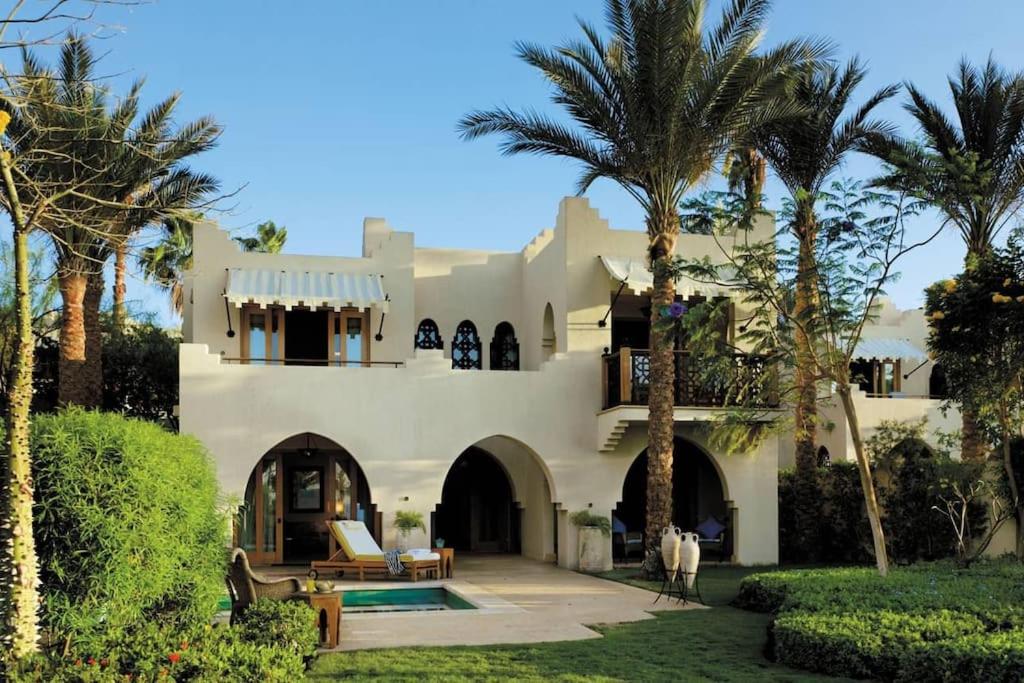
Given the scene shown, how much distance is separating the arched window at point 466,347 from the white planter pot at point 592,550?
6.81m

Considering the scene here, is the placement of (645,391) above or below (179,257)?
below

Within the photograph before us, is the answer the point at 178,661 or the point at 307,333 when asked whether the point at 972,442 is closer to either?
the point at 307,333

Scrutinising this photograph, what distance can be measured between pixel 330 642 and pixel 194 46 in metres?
6.46

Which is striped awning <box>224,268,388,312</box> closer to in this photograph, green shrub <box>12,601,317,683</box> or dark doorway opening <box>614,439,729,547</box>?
A: dark doorway opening <box>614,439,729,547</box>

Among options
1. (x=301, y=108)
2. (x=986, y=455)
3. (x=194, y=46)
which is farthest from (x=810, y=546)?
(x=194, y=46)

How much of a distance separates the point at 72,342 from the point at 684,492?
1449 centimetres

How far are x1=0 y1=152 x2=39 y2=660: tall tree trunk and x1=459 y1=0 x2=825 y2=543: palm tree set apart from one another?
1213cm

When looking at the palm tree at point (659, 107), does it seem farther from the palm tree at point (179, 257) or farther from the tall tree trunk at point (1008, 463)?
the palm tree at point (179, 257)

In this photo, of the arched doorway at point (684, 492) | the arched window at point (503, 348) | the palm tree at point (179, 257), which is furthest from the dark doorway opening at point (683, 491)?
the palm tree at point (179, 257)

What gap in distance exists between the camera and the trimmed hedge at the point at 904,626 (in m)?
9.27

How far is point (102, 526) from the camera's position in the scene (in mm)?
9109

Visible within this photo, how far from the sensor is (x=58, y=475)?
898 cm

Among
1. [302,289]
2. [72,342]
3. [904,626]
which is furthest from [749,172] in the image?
[904,626]

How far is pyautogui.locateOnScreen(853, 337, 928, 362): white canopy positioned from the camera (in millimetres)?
30578
